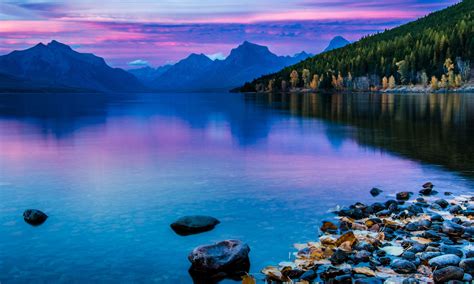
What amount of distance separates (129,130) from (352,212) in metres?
55.1

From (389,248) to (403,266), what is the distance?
1.95 metres

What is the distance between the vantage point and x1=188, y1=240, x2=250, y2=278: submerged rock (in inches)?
669

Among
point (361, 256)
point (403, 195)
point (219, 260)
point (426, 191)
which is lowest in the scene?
point (426, 191)

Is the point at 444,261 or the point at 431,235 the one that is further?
the point at 431,235

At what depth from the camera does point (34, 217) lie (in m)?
23.0

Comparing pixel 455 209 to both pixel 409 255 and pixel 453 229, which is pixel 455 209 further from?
pixel 409 255

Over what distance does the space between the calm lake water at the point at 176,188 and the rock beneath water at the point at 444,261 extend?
17.8 ft

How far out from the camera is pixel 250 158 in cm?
4325

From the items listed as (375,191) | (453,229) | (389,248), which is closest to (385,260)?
(389,248)

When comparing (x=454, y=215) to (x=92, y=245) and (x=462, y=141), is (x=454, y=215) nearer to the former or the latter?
(x=92, y=245)

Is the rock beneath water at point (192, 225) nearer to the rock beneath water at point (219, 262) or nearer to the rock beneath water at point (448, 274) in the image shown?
the rock beneath water at point (219, 262)

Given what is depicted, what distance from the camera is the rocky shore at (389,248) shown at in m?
16.0

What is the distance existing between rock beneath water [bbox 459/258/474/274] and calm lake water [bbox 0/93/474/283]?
20.6 ft

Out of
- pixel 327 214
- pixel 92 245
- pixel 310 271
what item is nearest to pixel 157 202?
pixel 92 245
